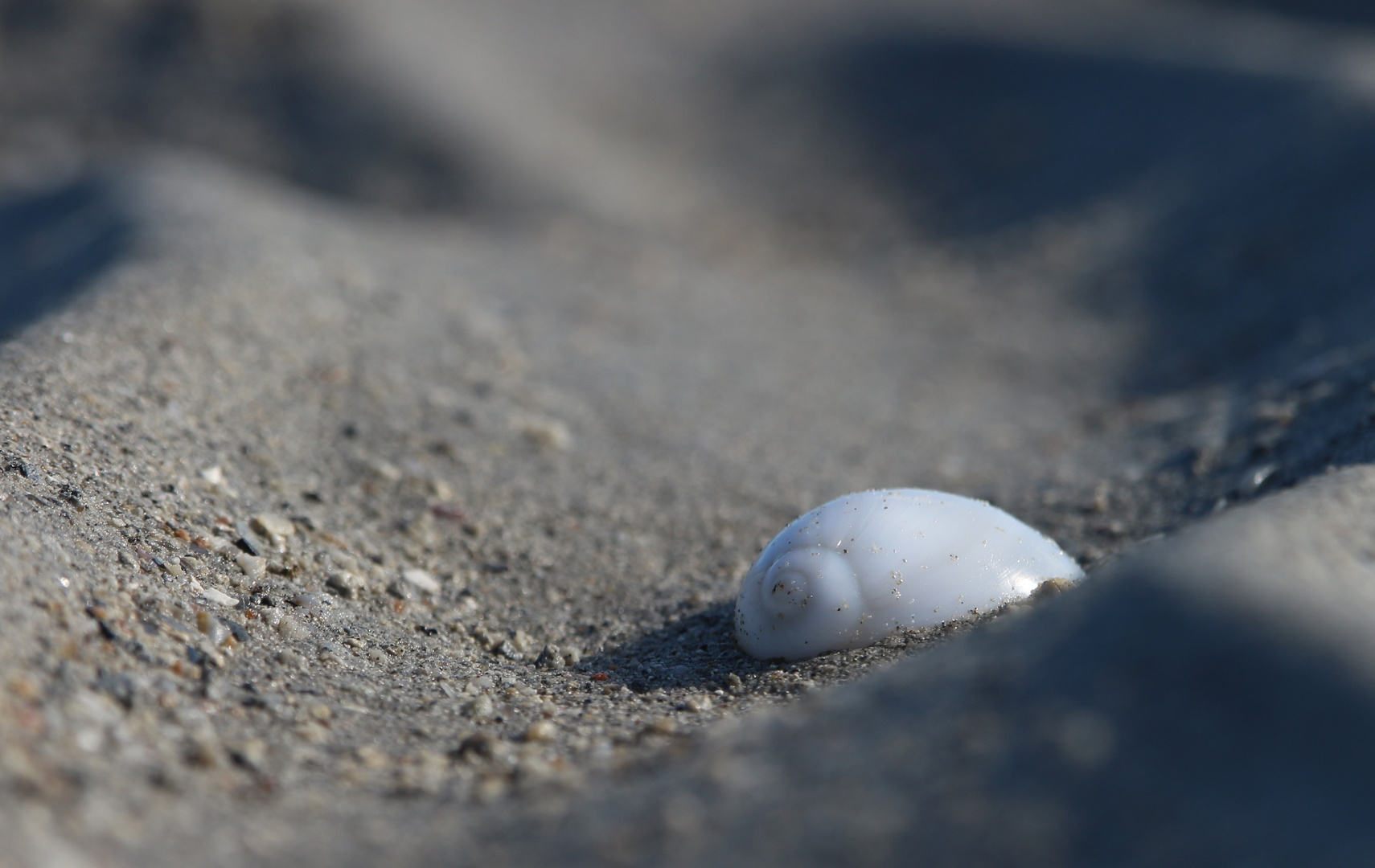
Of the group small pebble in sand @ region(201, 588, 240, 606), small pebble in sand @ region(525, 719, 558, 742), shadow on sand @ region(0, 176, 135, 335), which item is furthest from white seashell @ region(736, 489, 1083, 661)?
shadow on sand @ region(0, 176, 135, 335)

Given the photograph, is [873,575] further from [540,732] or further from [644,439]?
[644,439]

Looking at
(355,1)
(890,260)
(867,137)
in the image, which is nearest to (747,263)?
(890,260)

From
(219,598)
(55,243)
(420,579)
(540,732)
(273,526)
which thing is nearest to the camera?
(540,732)

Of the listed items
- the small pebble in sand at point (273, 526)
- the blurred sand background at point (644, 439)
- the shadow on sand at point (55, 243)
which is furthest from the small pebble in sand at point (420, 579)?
the shadow on sand at point (55, 243)

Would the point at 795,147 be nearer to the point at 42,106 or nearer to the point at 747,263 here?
the point at 747,263

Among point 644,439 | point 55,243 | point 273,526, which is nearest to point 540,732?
point 273,526

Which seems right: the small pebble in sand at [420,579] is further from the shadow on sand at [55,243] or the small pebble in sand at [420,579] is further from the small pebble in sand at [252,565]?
the shadow on sand at [55,243]
